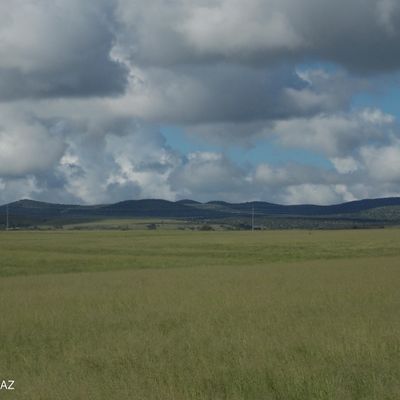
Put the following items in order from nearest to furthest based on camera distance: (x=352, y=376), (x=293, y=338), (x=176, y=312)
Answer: (x=352, y=376) → (x=293, y=338) → (x=176, y=312)

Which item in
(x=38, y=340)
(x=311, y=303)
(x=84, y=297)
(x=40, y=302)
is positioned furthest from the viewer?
(x=84, y=297)

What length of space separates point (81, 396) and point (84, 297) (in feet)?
51.2

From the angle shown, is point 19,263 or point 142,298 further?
point 19,263

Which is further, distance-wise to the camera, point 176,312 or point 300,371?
point 176,312

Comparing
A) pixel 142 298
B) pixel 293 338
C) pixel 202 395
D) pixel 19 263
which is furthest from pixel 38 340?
pixel 19 263

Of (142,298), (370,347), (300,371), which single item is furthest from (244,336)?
(142,298)

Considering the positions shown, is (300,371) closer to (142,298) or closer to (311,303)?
(311,303)

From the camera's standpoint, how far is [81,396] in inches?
435

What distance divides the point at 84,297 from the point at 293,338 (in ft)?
41.2

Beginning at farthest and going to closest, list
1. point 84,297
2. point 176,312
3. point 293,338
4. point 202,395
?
point 84,297
point 176,312
point 293,338
point 202,395

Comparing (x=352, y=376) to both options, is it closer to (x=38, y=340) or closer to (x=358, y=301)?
(x=38, y=340)

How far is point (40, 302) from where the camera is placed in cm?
2473

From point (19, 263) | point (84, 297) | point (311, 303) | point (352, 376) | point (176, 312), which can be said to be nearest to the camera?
point (352, 376)

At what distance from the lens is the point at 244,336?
1584 centimetres
